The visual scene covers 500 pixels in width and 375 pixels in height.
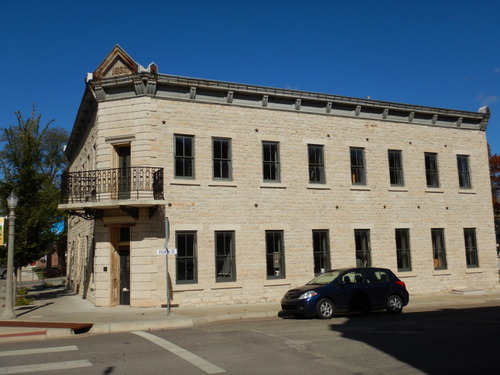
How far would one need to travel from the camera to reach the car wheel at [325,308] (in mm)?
12953

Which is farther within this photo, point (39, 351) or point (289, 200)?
point (289, 200)

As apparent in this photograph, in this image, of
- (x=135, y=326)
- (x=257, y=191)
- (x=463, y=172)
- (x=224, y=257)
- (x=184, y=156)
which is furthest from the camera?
(x=463, y=172)

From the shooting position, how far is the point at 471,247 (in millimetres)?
21422

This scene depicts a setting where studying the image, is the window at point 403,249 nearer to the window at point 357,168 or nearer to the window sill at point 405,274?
the window sill at point 405,274

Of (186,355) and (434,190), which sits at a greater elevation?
(434,190)

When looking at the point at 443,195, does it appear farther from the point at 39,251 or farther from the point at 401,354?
the point at 39,251

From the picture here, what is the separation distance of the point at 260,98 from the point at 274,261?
21.0ft

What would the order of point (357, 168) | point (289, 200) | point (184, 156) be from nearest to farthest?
1. point (184, 156)
2. point (289, 200)
3. point (357, 168)

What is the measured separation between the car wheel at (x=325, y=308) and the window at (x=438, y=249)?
9399mm

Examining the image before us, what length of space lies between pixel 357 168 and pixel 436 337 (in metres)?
10.8

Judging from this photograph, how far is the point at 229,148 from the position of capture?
680 inches

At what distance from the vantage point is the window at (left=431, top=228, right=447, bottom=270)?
2050cm

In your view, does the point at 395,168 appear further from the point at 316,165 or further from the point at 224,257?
the point at 224,257

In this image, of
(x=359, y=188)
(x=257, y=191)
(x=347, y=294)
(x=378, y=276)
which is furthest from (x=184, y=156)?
(x=378, y=276)
